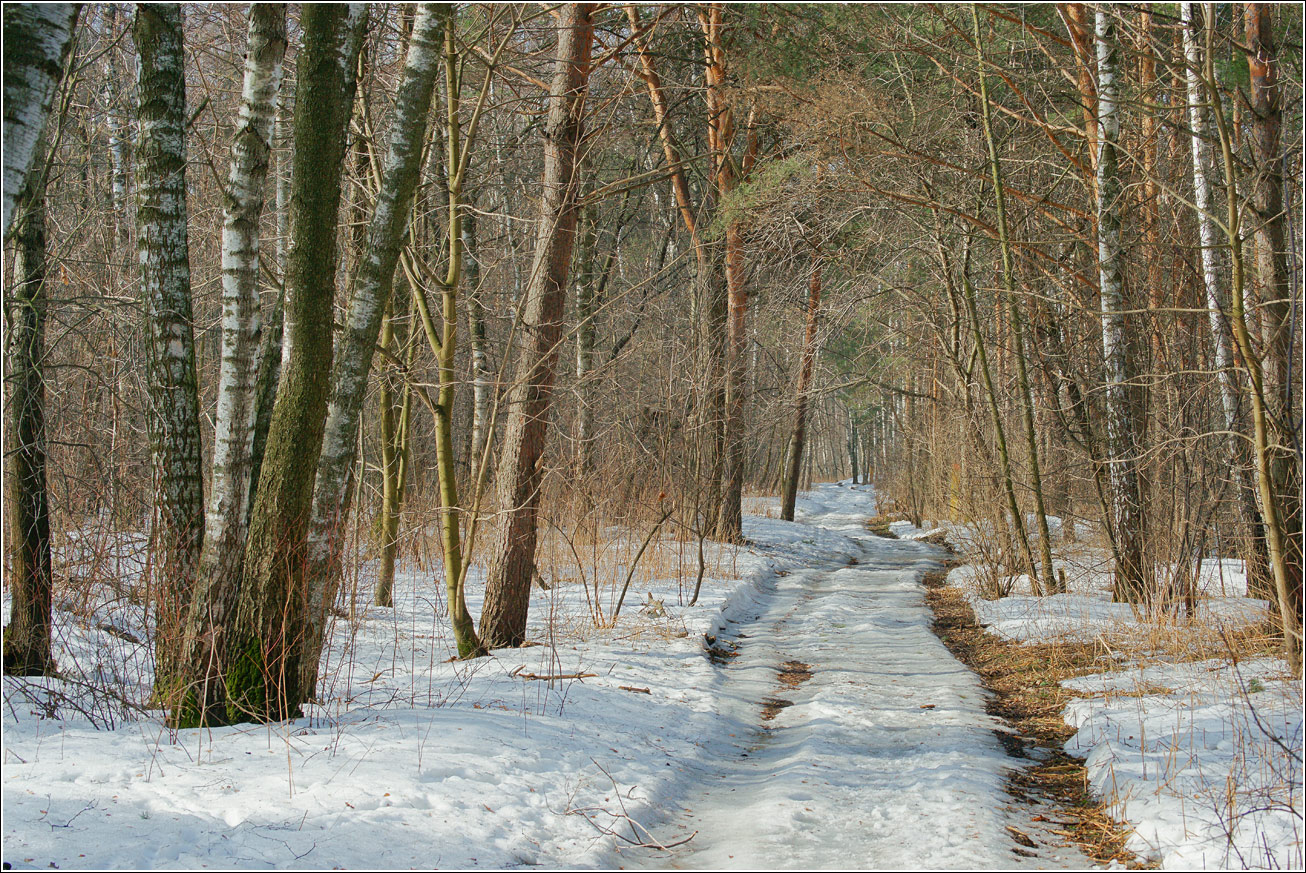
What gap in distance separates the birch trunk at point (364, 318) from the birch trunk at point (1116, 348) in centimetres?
619

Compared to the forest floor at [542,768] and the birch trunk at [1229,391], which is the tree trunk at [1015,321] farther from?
the forest floor at [542,768]

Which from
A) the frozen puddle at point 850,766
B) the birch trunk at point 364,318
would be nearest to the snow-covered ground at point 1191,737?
the frozen puddle at point 850,766

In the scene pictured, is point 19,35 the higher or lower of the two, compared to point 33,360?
higher

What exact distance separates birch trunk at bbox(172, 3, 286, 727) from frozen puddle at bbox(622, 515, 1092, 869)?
8.09 ft

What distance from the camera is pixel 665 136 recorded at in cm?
1130

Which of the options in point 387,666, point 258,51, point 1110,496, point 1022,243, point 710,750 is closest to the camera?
point 258,51

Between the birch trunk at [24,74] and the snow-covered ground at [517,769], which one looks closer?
the birch trunk at [24,74]

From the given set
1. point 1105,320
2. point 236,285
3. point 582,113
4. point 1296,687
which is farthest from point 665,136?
point 1296,687

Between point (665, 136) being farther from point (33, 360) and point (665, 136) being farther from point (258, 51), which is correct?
point (33, 360)

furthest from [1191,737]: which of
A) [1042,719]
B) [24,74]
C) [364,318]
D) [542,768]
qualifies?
[24,74]

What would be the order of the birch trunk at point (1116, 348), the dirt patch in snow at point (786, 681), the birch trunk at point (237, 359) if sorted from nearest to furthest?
1. the birch trunk at point (237, 359)
2. the dirt patch in snow at point (786, 681)
3. the birch trunk at point (1116, 348)

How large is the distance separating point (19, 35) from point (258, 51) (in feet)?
7.43

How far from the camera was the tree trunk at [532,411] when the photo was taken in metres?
7.04

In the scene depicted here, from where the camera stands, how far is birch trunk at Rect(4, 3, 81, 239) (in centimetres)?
261
